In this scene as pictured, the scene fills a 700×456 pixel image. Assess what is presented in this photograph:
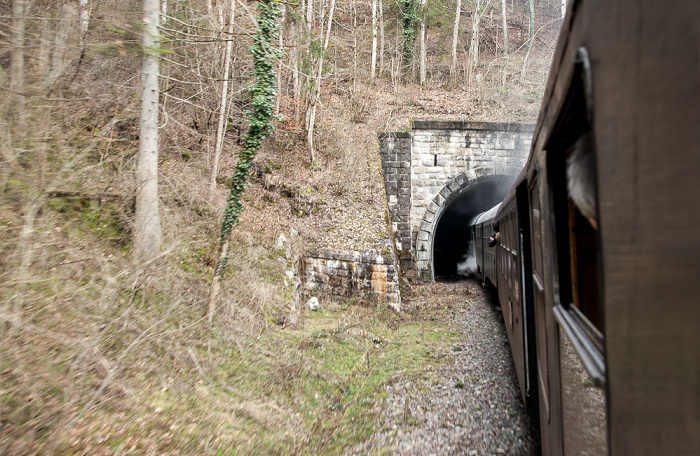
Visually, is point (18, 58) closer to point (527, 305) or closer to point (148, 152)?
point (148, 152)

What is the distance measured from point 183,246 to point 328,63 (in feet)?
49.3

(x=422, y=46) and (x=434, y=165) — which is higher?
(x=422, y=46)

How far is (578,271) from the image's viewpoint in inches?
77.8

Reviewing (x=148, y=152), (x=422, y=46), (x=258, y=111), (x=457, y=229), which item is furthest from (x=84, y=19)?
(x=457, y=229)

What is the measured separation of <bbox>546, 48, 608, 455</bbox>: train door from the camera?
1324 mm

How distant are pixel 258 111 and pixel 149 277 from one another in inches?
150

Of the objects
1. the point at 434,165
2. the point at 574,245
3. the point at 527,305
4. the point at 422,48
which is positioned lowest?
the point at 527,305

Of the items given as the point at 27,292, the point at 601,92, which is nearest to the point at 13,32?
the point at 27,292

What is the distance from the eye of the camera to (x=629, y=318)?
0.93 metres

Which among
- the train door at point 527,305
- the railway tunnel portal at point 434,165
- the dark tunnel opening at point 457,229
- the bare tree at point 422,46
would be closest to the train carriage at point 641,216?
the train door at point 527,305

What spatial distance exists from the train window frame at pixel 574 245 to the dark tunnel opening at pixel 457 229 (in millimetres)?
19811

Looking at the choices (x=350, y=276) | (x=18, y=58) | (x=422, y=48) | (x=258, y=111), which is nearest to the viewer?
(x=18, y=58)

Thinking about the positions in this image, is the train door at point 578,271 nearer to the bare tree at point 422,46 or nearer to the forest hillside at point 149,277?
the forest hillside at point 149,277

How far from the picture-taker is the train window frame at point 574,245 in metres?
1.35
